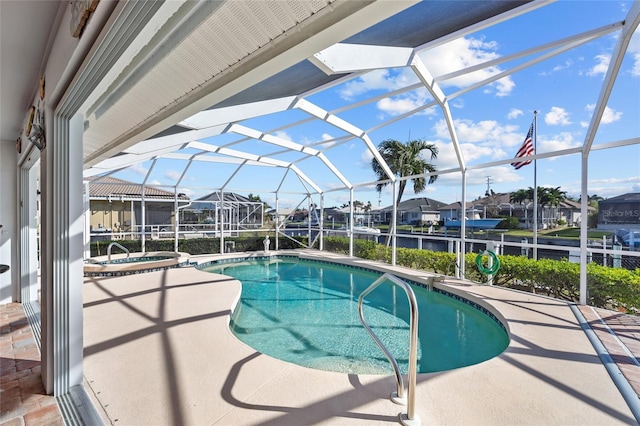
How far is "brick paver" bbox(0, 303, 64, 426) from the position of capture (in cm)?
226

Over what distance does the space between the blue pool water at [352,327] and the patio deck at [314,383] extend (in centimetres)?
69

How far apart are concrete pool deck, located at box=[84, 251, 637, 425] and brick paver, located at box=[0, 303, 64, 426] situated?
1.10ft

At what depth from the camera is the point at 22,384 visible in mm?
2684

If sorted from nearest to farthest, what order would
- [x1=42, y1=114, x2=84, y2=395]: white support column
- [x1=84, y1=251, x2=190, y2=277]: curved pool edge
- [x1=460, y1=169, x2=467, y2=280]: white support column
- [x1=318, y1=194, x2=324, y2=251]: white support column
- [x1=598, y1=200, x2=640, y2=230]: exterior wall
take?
[x1=42, y1=114, x2=84, y2=395]: white support column → [x1=598, y1=200, x2=640, y2=230]: exterior wall → [x1=460, y1=169, x2=467, y2=280]: white support column → [x1=84, y1=251, x2=190, y2=277]: curved pool edge → [x1=318, y1=194, x2=324, y2=251]: white support column

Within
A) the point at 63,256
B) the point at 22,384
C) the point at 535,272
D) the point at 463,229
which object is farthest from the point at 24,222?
the point at 535,272

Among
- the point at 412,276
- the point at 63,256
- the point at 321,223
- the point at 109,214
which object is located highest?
the point at 109,214

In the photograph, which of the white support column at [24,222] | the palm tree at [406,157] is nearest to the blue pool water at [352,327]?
the white support column at [24,222]

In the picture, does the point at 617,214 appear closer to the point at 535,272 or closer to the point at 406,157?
the point at 535,272

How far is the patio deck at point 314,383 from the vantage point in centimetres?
235

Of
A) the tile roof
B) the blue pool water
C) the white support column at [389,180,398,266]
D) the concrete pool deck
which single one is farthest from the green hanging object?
the tile roof

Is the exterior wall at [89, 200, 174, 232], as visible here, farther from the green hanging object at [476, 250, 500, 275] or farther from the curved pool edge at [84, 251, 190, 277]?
the green hanging object at [476, 250, 500, 275]

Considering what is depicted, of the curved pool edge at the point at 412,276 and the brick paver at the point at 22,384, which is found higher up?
the brick paver at the point at 22,384

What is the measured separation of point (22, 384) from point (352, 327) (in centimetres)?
409

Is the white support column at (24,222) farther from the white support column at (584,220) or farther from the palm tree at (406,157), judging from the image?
the palm tree at (406,157)
